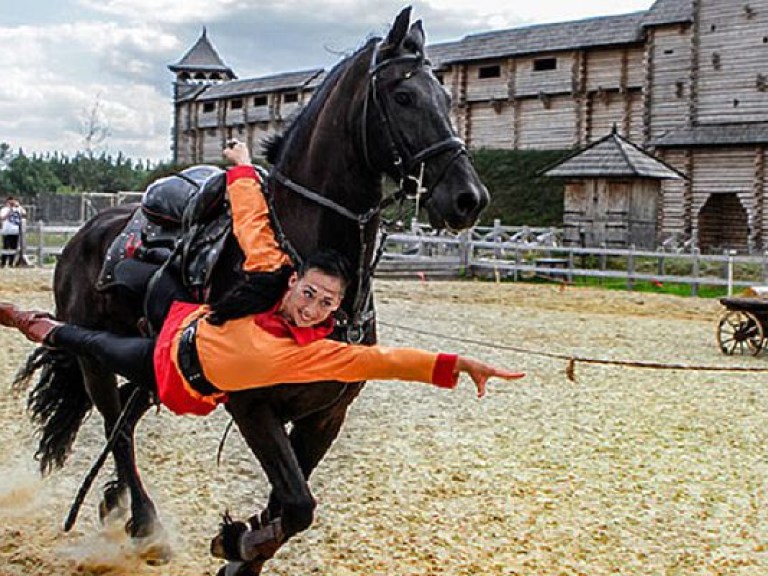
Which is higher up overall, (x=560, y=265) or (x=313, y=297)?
(x=313, y=297)

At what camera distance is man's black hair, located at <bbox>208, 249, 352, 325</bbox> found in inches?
127

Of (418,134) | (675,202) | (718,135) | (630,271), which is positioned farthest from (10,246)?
(418,134)

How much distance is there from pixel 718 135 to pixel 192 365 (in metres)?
29.7

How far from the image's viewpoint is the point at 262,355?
10.4ft

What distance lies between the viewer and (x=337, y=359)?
313 cm

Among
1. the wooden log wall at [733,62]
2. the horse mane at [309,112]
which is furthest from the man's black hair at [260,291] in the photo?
the wooden log wall at [733,62]

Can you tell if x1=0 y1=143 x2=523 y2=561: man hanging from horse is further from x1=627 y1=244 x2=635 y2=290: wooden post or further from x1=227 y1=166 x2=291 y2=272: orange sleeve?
x1=627 y1=244 x2=635 y2=290: wooden post

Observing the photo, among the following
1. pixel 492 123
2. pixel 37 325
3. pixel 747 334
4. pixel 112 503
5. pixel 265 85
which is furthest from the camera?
pixel 265 85

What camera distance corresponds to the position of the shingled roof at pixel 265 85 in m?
46.4

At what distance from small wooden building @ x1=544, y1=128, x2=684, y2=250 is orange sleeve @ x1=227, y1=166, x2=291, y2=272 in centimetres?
2419

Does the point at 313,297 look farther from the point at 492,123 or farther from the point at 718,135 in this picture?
the point at 492,123

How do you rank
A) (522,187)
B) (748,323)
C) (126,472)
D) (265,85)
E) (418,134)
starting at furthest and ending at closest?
(265,85) < (522,187) < (748,323) < (126,472) < (418,134)

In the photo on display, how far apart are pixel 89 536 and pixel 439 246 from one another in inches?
894

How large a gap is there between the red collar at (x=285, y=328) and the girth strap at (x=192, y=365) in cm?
27
